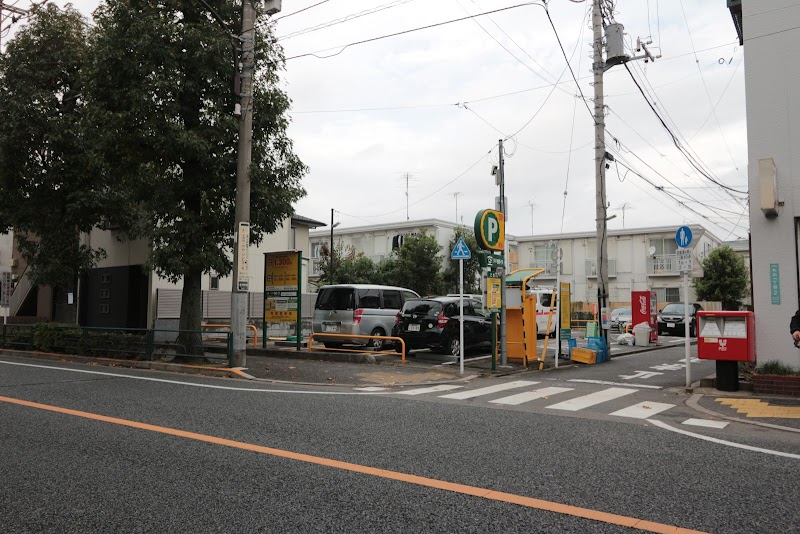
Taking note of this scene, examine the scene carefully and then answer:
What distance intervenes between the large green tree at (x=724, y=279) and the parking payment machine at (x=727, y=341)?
33.6 meters

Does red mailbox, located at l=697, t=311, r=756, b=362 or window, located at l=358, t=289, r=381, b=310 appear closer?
red mailbox, located at l=697, t=311, r=756, b=362

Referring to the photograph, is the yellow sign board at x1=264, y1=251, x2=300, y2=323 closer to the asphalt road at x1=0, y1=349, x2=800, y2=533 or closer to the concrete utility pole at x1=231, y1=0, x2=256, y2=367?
the concrete utility pole at x1=231, y1=0, x2=256, y2=367

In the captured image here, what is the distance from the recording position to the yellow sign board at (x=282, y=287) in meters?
15.2

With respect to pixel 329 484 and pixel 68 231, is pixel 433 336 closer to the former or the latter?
pixel 329 484

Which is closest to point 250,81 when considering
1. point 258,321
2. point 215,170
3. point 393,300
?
point 215,170

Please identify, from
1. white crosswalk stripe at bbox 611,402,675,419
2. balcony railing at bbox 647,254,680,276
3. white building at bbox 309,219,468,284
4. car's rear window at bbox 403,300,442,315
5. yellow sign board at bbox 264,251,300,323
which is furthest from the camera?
white building at bbox 309,219,468,284

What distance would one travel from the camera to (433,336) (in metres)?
14.5

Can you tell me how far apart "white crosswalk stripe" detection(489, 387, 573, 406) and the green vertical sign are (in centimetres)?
365

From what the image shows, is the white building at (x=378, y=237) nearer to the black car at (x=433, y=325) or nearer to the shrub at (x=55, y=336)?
the black car at (x=433, y=325)

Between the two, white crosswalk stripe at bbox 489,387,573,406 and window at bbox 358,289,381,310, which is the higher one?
window at bbox 358,289,381,310

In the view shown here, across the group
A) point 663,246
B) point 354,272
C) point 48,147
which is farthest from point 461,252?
point 663,246

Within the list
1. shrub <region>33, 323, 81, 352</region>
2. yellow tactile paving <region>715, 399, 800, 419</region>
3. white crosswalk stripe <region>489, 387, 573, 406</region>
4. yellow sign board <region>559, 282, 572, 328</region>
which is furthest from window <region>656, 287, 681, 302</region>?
shrub <region>33, 323, 81, 352</region>

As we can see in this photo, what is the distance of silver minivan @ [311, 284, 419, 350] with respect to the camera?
15.6 m

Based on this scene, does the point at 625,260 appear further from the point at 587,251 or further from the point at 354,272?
the point at 354,272
